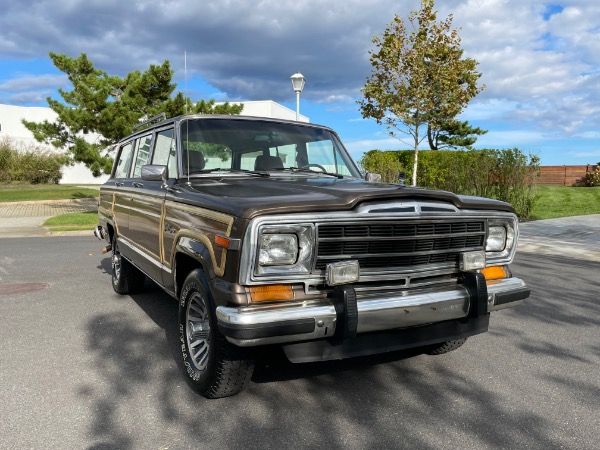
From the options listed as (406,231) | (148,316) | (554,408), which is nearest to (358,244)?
(406,231)

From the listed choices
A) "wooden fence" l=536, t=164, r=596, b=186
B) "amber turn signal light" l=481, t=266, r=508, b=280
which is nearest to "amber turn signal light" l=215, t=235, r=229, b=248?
"amber turn signal light" l=481, t=266, r=508, b=280

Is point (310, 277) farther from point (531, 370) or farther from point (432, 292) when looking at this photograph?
point (531, 370)

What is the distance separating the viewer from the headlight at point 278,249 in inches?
109

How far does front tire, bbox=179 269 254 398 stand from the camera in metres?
2.98

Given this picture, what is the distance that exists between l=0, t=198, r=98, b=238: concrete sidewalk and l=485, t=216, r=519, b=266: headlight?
12.5 metres

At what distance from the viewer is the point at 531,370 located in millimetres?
3834

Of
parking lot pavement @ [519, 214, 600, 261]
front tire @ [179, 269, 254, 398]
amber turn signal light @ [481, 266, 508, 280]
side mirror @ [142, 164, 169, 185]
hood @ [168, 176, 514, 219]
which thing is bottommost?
parking lot pavement @ [519, 214, 600, 261]

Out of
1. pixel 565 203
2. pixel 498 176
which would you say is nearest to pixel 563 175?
pixel 565 203

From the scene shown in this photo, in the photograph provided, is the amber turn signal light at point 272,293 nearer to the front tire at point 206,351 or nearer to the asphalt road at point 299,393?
the front tire at point 206,351

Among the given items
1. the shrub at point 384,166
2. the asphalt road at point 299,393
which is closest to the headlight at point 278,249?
the asphalt road at point 299,393

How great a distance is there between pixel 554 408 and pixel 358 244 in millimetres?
1668

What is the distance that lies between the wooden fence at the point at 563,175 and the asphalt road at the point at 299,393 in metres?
30.5

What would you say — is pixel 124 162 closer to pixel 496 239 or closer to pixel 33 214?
pixel 496 239

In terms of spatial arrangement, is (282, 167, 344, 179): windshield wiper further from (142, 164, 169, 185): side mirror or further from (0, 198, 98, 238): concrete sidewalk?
→ (0, 198, 98, 238): concrete sidewalk
